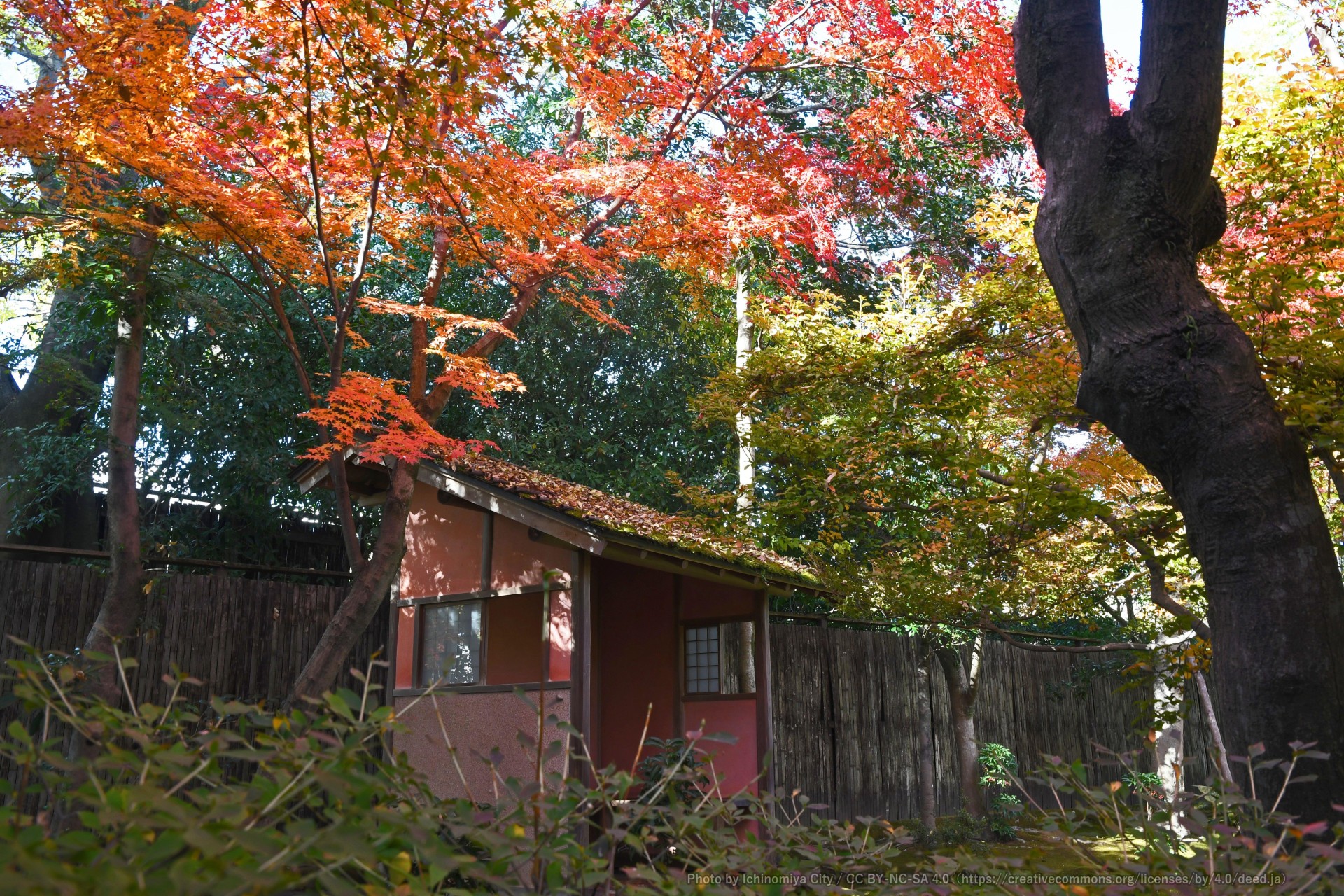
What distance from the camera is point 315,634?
9.90m

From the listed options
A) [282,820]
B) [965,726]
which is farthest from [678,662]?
[282,820]

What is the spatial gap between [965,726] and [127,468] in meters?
8.69

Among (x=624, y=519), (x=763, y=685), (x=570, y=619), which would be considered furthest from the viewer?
(x=763, y=685)

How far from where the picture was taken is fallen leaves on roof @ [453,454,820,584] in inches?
314

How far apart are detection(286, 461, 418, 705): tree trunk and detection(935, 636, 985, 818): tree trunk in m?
5.84

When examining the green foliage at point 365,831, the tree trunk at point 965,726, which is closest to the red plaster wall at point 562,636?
the tree trunk at point 965,726

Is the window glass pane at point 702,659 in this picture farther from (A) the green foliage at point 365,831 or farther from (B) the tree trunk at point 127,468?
(A) the green foliage at point 365,831

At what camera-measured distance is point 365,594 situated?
8.62 meters

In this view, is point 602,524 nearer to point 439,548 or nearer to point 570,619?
point 570,619

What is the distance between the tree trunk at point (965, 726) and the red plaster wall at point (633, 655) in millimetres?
2988

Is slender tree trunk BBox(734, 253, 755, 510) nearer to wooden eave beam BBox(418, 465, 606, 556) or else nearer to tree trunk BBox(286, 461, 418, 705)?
wooden eave beam BBox(418, 465, 606, 556)

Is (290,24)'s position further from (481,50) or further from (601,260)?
(601,260)

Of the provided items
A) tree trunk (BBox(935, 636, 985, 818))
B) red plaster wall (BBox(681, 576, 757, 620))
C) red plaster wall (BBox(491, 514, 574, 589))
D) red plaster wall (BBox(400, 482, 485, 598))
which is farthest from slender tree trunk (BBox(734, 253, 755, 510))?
red plaster wall (BBox(400, 482, 485, 598))

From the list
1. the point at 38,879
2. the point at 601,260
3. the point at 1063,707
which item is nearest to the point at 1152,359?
the point at 38,879
